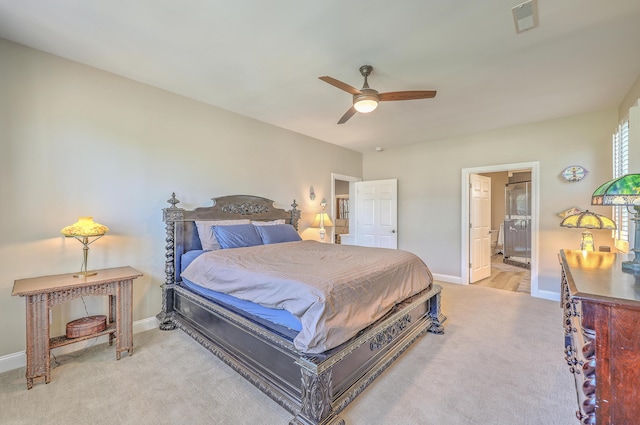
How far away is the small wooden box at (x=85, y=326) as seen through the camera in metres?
2.37

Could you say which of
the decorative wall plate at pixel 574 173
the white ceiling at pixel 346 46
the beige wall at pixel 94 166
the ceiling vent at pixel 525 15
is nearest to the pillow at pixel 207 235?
the beige wall at pixel 94 166

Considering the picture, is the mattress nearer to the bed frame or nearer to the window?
the bed frame

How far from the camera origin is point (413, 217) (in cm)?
560

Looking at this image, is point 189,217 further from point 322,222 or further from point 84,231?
point 322,222

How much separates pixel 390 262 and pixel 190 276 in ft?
6.71

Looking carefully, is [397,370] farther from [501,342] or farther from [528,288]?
[528,288]

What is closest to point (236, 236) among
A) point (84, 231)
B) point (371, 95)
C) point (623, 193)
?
point (84, 231)

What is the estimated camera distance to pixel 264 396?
1.99 meters

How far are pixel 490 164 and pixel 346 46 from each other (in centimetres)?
364

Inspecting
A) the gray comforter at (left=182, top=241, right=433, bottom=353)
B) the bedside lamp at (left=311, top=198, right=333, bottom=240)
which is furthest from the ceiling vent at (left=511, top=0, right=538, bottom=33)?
the bedside lamp at (left=311, top=198, right=333, bottom=240)

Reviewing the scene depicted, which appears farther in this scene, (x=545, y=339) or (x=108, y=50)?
(x=545, y=339)

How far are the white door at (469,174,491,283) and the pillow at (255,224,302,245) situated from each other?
323cm

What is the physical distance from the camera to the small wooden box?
237 centimetres

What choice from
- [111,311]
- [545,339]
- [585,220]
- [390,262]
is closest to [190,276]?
[111,311]
